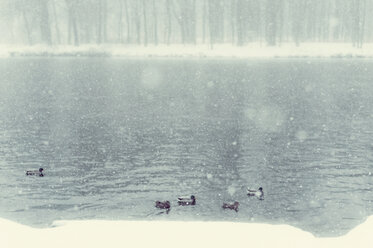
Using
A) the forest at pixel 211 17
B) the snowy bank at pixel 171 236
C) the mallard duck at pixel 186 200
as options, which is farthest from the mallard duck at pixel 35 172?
the forest at pixel 211 17

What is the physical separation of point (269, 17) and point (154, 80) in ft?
138

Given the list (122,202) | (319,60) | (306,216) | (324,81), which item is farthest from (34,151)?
(319,60)

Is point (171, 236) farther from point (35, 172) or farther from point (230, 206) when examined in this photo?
point (35, 172)

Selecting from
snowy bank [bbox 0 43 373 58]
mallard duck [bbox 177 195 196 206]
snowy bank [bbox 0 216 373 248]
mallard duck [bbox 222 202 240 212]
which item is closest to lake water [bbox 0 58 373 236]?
mallard duck [bbox 222 202 240 212]

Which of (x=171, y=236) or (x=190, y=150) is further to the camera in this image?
(x=190, y=150)

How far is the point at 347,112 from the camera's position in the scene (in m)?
40.8

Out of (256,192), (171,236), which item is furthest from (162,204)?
(171,236)

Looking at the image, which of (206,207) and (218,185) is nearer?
(206,207)

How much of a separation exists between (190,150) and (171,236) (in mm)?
16367

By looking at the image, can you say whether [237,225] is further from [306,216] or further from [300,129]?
[300,129]

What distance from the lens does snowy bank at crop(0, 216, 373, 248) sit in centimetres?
1162

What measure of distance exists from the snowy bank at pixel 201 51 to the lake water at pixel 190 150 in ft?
111

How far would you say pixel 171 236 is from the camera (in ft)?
39.7

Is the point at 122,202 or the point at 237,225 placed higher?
the point at 237,225
